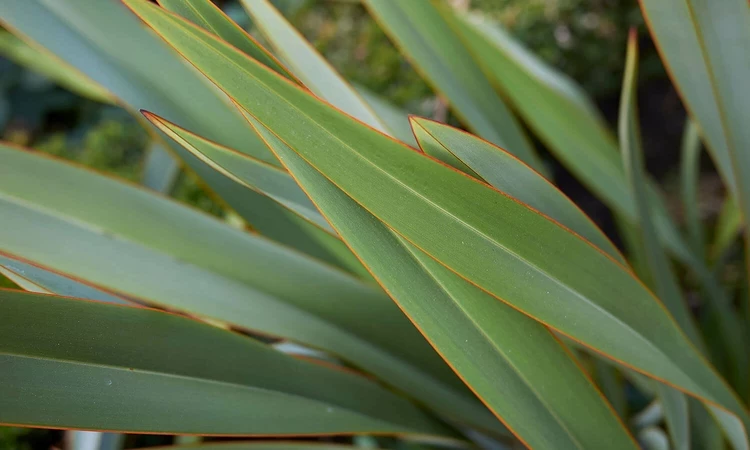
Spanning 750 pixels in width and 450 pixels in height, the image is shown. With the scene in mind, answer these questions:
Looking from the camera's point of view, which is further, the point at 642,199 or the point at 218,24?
the point at 642,199

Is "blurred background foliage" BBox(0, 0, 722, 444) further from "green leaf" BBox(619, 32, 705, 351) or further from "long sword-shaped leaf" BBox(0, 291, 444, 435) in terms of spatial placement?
"green leaf" BBox(619, 32, 705, 351)

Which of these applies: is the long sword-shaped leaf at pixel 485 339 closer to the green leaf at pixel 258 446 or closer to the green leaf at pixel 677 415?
the green leaf at pixel 677 415

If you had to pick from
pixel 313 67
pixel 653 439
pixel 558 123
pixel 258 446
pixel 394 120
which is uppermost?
pixel 313 67

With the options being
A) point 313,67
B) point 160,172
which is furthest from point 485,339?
point 160,172

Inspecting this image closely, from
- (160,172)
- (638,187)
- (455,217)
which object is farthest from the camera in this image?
(160,172)

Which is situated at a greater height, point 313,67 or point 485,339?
point 313,67

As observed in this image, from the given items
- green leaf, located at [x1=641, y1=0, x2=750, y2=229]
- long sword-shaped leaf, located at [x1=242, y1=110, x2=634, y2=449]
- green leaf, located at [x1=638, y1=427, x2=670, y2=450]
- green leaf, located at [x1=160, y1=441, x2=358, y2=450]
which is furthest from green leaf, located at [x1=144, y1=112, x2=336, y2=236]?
green leaf, located at [x1=638, y1=427, x2=670, y2=450]

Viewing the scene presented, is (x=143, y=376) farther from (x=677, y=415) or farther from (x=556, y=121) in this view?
(x=556, y=121)
